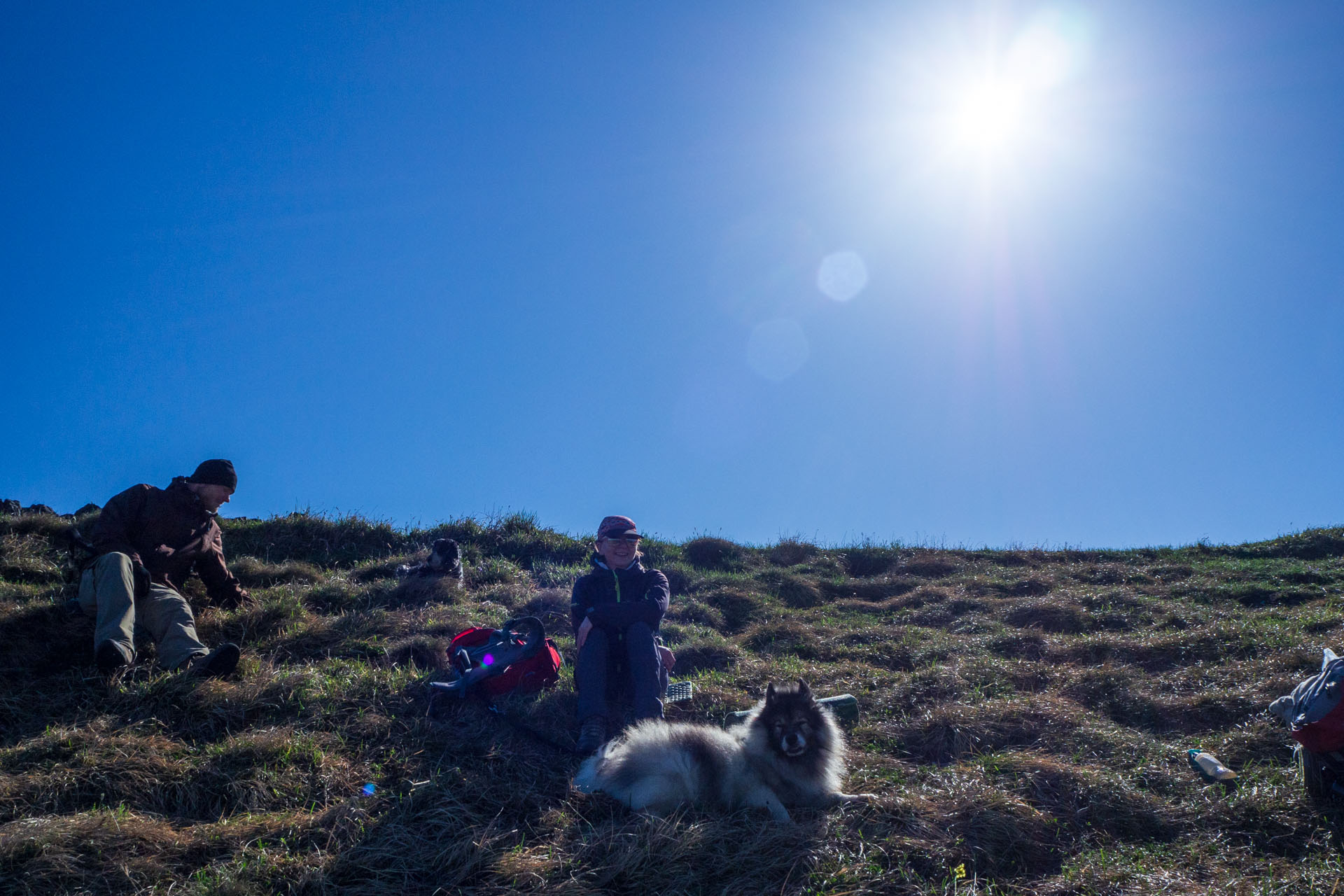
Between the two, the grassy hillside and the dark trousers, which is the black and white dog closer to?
the grassy hillside

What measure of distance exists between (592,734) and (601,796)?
0.77m

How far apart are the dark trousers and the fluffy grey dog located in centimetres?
57

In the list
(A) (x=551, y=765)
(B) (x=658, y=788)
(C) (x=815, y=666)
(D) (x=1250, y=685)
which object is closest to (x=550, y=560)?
(C) (x=815, y=666)

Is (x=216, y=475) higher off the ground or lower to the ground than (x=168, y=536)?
higher

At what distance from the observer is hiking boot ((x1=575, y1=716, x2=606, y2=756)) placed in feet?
15.3

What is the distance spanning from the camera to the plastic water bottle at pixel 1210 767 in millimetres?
4230

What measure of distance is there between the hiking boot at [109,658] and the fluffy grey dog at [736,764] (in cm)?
333

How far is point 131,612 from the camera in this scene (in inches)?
204

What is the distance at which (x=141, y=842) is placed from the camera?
3.26 meters

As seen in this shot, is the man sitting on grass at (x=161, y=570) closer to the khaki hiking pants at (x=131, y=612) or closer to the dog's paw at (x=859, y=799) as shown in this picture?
the khaki hiking pants at (x=131, y=612)

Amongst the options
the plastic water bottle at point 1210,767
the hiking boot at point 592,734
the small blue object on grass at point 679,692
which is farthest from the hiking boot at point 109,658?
the plastic water bottle at point 1210,767

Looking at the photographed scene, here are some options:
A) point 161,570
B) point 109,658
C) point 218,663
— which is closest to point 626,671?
point 218,663

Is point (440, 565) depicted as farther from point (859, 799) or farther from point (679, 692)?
point (859, 799)

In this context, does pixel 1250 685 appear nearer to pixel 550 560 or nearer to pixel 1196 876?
pixel 1196 876
